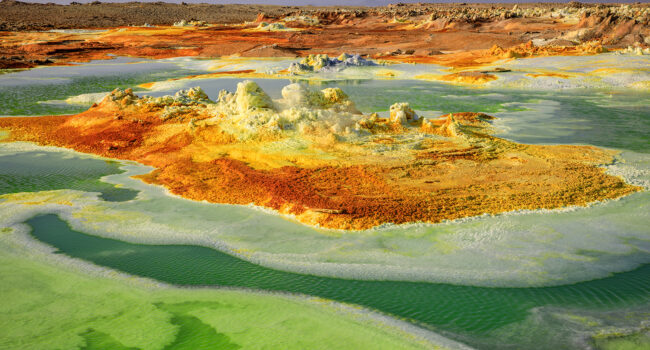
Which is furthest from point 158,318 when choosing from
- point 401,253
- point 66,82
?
point 66,82

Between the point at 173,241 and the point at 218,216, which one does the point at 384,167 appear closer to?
the point at 218,216

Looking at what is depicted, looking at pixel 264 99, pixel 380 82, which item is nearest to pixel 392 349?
pixel 264 99

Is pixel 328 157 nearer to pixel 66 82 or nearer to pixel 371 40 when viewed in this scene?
pixel 66 82

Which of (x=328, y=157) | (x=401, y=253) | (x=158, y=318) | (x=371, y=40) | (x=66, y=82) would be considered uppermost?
(x=371, y=40)

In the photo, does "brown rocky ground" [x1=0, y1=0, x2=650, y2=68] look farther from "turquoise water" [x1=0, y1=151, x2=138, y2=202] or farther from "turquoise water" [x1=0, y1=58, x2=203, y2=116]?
"turquoise water" [x1=0, y1=151, x2=138, y2=202]

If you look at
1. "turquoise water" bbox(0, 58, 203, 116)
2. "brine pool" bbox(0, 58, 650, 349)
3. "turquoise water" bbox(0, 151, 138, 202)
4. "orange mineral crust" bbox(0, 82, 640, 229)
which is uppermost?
"turquoise water" bbox(0, 58, 203, 116)

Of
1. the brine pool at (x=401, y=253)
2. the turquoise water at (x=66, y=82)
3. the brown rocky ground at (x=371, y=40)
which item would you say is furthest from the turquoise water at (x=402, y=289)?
the brown rocky ground at (x=371, y=40)

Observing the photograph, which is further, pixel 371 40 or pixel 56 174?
pixel 371 40

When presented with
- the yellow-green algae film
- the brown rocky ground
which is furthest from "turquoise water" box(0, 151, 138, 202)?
the brown rocky ground
